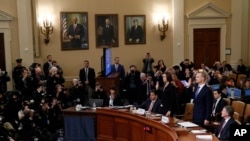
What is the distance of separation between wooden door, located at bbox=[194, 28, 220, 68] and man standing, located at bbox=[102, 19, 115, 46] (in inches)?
150

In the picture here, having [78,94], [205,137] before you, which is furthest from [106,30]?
[205,137]

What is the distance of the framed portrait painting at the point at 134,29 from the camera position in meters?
15.8

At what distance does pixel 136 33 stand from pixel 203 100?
926cm

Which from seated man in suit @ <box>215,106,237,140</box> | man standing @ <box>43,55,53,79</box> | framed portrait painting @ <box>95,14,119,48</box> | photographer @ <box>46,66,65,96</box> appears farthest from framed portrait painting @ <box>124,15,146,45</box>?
seated man in suit @ <box>215,106,237,140</box>

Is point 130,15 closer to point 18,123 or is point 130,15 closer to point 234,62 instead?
point 234,62

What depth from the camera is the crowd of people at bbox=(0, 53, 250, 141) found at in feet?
25.5

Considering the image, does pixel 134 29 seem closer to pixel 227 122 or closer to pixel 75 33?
pixel 75 33

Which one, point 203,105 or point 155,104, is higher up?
point 203,105

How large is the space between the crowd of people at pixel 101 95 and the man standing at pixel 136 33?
35.0 inches

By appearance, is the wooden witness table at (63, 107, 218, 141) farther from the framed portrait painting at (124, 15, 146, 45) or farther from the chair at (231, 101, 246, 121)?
the framed portrait painting at (124, 15, 146, 45)

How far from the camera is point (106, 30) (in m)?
15.5

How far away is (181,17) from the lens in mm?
16344

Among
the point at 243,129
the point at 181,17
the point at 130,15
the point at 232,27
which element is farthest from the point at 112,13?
the point at 243,129

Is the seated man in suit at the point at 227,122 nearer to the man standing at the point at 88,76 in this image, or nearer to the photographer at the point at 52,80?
the photographer at the point at 52,80
